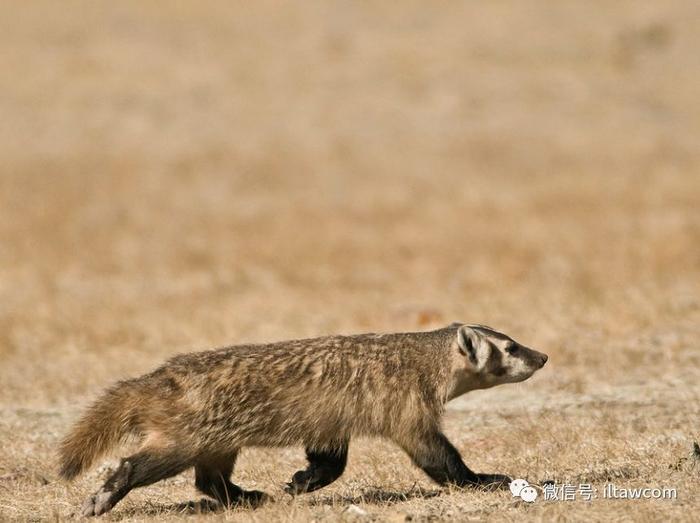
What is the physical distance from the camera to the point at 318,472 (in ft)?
26.1

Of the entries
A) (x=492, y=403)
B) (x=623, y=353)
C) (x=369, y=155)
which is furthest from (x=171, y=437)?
(x=369, y=155)

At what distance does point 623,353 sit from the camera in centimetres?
1312

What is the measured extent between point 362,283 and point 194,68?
16439 millimetres

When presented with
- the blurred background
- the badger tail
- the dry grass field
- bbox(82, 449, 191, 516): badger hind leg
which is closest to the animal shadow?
the dry grass field

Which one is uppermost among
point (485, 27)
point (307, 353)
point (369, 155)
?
point (485, 27)

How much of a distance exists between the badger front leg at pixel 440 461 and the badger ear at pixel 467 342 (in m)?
0.68

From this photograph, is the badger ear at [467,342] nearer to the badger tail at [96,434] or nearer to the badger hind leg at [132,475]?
the badger hind leg at [132,475]

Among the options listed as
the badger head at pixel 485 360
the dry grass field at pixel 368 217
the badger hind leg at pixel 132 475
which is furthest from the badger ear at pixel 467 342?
the badger hind leg at pixel 132 475

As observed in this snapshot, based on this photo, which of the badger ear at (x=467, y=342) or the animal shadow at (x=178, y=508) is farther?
the badger ear at (x=467, y=342)

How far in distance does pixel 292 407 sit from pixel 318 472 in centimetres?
63

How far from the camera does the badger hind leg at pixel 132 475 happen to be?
7.19 meters

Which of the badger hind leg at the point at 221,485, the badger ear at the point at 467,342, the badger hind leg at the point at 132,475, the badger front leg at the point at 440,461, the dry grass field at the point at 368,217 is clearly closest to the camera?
the badger hind leg at the point at 132,475

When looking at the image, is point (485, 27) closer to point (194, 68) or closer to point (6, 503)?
point (194, 68)

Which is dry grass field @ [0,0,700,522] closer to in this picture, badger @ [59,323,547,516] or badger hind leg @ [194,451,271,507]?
badger hind leg @ [194,451,271,507]
